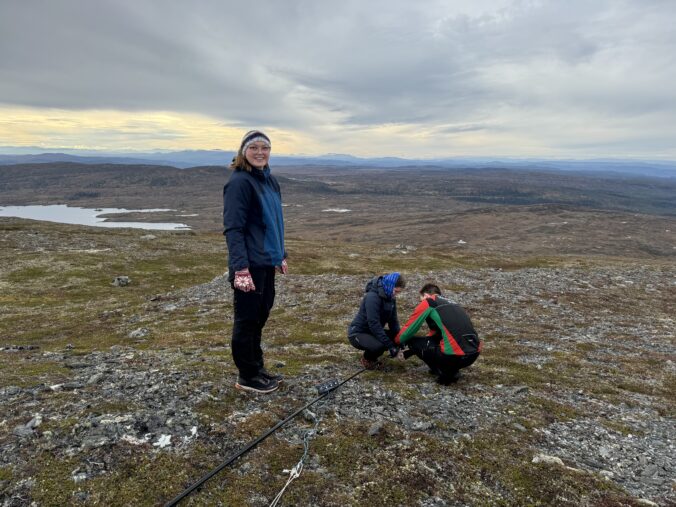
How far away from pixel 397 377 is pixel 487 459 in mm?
4410

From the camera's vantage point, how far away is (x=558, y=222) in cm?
17875

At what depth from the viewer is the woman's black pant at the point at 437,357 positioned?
1148 centimetres

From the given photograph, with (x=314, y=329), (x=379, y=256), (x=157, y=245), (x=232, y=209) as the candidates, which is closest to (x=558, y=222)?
(x=379, y=256)

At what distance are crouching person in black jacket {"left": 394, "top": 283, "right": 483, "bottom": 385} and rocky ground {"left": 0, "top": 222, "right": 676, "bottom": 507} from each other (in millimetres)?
915

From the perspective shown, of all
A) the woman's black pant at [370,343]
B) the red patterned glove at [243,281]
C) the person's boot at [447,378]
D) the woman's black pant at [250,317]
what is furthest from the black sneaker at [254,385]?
the person's boot at [447,378]

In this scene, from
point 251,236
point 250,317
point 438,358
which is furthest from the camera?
point 438,358

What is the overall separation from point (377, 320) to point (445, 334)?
6.61 feet

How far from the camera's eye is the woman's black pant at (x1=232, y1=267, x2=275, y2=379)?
907 cm

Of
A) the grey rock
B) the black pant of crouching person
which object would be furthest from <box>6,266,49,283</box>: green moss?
the black pant of crouching person

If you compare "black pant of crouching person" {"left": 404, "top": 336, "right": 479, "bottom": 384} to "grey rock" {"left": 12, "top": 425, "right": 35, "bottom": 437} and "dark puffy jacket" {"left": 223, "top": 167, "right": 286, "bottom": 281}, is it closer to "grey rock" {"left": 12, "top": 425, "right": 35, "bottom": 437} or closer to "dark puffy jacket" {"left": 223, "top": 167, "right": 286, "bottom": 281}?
"dark puffy jacket" {"left": 223, "top": 167, "right": 286, "bottom": 281}

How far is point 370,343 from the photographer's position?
12.5 metres

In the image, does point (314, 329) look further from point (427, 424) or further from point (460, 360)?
point (427, 424)

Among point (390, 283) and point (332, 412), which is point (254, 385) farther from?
point (390, 283)

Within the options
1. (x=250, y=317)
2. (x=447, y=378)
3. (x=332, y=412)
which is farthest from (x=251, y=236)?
(x=447, y=378)
